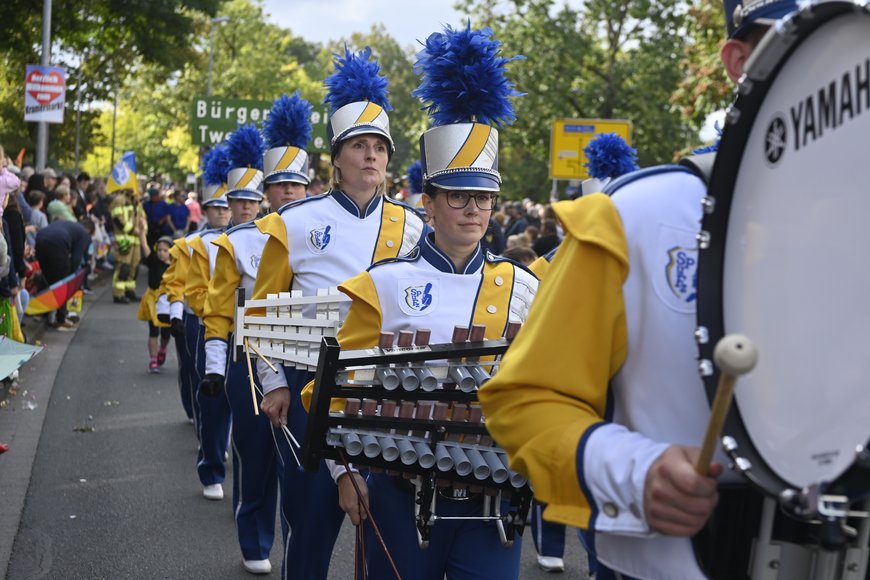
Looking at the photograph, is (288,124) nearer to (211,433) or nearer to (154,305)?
(211,433)

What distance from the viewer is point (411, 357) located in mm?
3654

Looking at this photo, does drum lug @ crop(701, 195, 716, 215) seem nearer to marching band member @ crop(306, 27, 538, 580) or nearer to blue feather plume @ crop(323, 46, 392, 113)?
marching band member @ crop(306, 27, 538, 580)

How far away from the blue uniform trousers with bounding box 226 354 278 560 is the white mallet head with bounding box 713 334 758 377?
5.02 meters

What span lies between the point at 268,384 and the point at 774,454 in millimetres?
3702

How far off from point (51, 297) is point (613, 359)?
563 inches

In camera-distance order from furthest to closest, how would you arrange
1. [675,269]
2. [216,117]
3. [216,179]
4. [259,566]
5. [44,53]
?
[216,117] → [44,53] → [216,179] → [259,566] → [675,269]

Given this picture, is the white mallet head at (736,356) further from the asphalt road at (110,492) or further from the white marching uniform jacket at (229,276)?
the asphalt road at (110,492)

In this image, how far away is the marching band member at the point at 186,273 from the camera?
32.4ft

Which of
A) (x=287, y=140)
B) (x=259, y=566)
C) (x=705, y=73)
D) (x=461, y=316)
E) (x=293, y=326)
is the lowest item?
(x=259, y=566)

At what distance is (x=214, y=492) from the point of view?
850 centimetres

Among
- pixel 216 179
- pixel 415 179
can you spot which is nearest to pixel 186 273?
pixel 216 179

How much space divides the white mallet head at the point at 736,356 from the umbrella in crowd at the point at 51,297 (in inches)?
573

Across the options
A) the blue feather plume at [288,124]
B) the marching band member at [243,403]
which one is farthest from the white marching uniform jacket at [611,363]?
the blue feather plume at [288,124]

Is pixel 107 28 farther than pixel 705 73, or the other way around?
pixel 107 28
